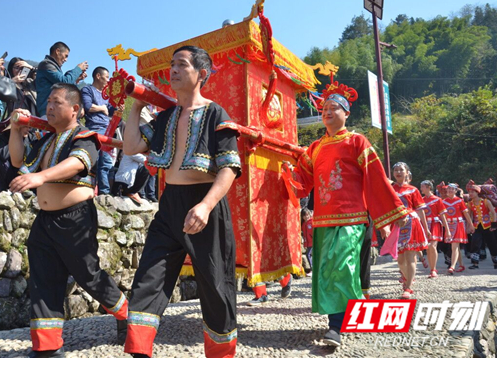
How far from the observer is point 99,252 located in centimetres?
468

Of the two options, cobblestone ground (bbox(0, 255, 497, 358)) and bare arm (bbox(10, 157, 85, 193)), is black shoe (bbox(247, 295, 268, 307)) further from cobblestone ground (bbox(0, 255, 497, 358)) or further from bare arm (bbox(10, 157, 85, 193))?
bare arm (bbox(10, 157, 85, 193))

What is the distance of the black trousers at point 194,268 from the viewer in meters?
2.24

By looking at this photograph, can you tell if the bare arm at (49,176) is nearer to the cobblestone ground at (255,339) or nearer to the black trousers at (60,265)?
the black trousers at (60,265)

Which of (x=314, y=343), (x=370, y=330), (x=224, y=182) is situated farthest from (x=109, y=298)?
(x=370, y=330)

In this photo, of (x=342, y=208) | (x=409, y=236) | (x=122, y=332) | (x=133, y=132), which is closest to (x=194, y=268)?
(x=133, y=132)

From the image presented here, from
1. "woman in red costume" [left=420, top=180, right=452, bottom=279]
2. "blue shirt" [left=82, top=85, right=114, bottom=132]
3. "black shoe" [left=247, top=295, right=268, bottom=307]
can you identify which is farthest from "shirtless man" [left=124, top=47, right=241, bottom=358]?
"woman in red costume" [left=420, top=180, right=452, bottom=279]

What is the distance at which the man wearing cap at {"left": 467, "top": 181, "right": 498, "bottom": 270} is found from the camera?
10.4 meters

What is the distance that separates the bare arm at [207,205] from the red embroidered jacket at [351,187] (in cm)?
135

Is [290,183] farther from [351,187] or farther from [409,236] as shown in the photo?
[409,236]

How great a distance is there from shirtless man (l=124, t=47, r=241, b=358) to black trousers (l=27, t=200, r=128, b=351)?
0.63m

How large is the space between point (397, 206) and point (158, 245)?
6.25 feet

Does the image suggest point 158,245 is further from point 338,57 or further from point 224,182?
point 338,57

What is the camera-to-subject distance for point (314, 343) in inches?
129

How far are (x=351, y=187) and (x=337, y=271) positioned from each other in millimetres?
663
